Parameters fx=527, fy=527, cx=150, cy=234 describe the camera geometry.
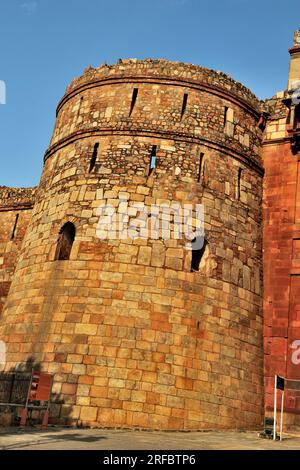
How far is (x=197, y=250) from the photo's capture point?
13281mm

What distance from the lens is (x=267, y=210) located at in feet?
49.4

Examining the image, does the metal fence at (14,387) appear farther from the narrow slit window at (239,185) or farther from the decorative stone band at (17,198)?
the decorative stone band at (17,198)

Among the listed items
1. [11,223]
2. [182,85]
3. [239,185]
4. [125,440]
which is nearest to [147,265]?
[239,185]

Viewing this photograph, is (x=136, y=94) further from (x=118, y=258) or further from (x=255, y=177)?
(x=118, y=258)

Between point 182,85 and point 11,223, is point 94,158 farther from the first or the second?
point 11,223

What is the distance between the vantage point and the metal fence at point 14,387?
11.8m

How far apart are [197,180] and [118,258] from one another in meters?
3.11

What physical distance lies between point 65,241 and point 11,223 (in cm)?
665

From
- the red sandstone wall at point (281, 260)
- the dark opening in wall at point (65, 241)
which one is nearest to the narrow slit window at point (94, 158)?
the dark opening in wall at point (65, 241)

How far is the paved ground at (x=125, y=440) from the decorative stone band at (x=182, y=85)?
923cm

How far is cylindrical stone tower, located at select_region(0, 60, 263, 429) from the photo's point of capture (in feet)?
37.9
